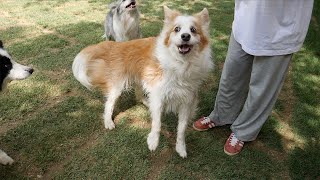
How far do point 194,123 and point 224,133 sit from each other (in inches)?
13.0

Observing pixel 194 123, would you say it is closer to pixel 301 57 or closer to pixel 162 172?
pixel 162 172

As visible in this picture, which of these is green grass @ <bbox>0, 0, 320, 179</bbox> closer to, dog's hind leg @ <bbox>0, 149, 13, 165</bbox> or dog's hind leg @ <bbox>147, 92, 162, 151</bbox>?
dog's hind leg @ <bbox>0, 149, 13, 165</bbox>

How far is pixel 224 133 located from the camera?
3320mm

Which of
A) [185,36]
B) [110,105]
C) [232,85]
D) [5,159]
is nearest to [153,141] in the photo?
[110,105]

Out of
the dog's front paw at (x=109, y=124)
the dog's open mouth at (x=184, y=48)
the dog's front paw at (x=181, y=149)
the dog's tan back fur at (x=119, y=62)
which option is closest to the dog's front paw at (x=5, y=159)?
the dog's front paw at (x=109, y=124)

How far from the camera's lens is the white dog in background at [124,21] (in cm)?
469

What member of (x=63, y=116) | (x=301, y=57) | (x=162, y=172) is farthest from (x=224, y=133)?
(x=301, y=57)

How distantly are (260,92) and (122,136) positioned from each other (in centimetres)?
141

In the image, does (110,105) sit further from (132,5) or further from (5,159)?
(132,5)

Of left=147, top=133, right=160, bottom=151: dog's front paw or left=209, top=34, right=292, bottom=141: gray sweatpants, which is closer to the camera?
left=209, top=34, right=292, bottom=141: gray sweatpants

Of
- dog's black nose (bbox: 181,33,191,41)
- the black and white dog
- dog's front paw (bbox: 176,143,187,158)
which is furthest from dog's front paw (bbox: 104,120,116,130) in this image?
dog's black nose (bbox: 181,33,191,41)

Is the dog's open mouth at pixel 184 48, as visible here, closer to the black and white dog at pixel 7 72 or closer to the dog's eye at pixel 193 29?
the dog's eye at pixel 193 29

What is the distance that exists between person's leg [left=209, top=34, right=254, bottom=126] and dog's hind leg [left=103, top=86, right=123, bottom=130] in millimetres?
1020

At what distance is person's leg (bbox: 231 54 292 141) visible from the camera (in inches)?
98.3
